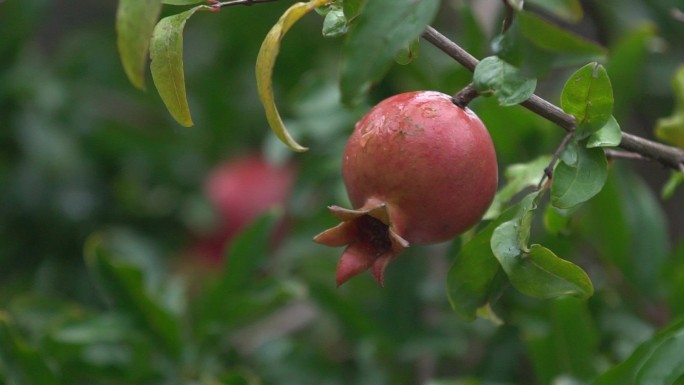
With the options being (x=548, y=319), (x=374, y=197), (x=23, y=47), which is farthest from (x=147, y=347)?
(x=23, y=47)

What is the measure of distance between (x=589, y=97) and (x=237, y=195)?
126cm

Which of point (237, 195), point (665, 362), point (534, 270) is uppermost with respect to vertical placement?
point (534, 270)

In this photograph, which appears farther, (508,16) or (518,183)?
(518,183)

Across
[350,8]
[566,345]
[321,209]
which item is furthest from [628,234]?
[350,8]

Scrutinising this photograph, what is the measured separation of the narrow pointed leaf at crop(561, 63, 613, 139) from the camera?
61cm

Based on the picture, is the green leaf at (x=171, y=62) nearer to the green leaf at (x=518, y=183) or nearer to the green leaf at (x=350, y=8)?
the green leaf at (x=350, y=8)

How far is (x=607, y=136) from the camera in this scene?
62cm

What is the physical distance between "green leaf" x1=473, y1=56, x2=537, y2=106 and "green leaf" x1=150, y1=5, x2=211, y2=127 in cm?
18

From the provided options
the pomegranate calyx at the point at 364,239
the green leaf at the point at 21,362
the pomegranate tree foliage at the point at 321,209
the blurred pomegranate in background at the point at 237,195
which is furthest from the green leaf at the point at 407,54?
the blurred pomegranate in background at the point at 237,195

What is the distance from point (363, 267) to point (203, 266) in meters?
1.24

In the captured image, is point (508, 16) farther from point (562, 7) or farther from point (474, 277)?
point (474, 277)

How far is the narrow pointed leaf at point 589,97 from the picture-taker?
2.00 feet

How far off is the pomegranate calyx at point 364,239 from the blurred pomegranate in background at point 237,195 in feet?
3.86

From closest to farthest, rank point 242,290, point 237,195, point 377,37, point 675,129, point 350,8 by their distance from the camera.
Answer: point 377,37, point 350,8, point 675,129, point 242,290, point 237,195
